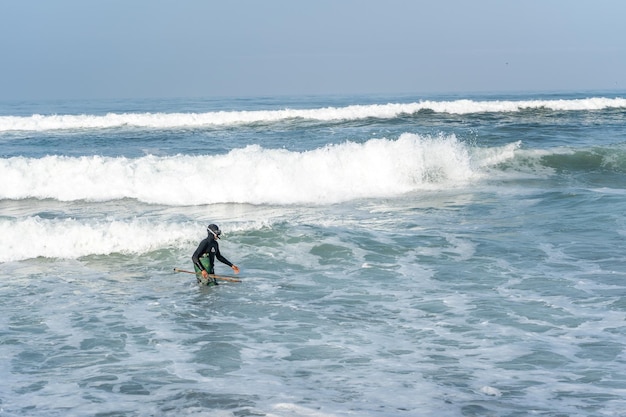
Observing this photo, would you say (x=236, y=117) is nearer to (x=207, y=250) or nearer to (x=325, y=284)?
(x=325, y=284)

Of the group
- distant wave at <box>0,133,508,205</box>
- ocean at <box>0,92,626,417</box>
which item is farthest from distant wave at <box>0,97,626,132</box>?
distant wave at <box>0,133,508,205</box>

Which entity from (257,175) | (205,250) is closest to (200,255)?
(205,250)

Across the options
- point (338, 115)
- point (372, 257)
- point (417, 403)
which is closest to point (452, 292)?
point (372, 257)

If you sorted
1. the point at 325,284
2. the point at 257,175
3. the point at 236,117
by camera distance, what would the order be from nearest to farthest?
the point at 325,284 → the point at 257,175 → the point at 236,117

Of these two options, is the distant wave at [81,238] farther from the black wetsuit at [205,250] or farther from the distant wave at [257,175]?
the distant wave at [257,175]

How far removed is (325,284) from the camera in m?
12.5

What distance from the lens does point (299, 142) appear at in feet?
105

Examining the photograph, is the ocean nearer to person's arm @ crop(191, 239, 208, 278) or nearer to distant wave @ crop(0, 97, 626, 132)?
person's arm @ crop(191, 239, 208, 278)

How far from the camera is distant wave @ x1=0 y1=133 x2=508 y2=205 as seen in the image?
2186cm

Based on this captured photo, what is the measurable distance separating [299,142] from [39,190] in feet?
40.3

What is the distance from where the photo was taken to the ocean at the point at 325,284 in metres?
7.71

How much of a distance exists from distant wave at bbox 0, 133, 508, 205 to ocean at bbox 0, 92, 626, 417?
0.25ft

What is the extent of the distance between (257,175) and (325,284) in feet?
34.7

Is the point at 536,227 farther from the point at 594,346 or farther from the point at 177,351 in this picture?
the point at 177,351
